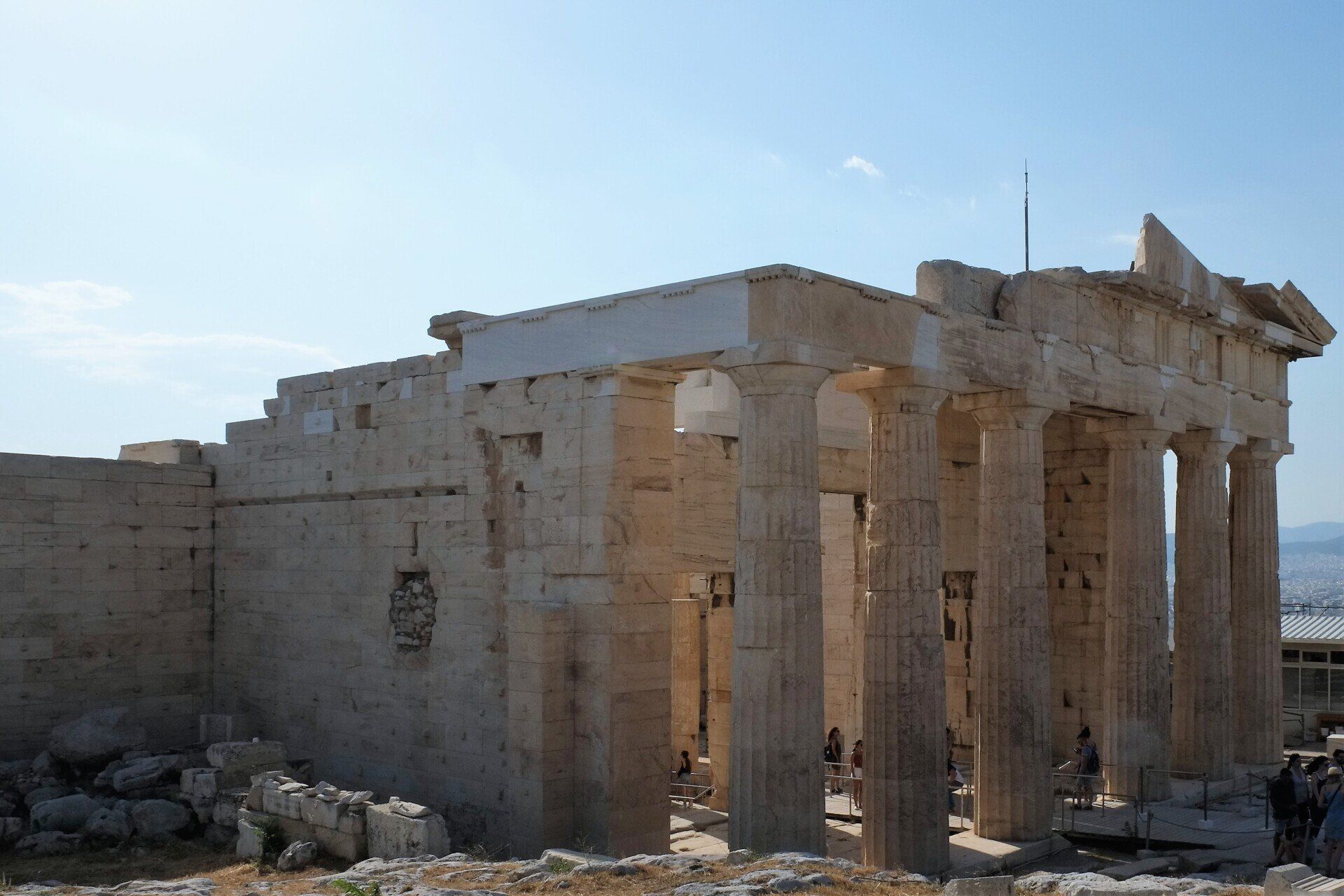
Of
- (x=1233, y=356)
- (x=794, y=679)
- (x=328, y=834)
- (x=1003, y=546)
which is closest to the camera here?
(x=794, y=679)

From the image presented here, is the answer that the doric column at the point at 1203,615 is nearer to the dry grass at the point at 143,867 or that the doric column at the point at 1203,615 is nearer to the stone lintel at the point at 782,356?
the stone lintel at the point at 782,356

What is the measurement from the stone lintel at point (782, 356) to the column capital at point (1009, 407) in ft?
12.3

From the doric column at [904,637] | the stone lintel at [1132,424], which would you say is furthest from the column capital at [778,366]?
the stone lintel at [1132,424]

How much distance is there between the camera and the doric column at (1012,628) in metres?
16.7

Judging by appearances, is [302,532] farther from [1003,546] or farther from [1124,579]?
[1124,579]

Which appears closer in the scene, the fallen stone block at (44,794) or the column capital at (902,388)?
the column capital at (902,388)

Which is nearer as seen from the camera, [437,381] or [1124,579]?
[437,381]

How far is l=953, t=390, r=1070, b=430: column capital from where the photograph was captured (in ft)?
55.7

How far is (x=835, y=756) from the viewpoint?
20.0 metres

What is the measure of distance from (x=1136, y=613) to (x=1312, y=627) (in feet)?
47.0

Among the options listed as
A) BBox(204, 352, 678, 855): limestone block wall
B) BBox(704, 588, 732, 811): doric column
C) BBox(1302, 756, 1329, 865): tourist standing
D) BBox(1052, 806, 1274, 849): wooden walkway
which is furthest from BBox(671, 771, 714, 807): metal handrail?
BBox(1302, 756, 1329, 865): tourist standing

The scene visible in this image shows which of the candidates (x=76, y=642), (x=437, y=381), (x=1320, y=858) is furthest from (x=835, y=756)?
(x=76, y=642)

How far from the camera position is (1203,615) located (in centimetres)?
2136

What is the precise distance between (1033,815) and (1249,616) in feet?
28.2
